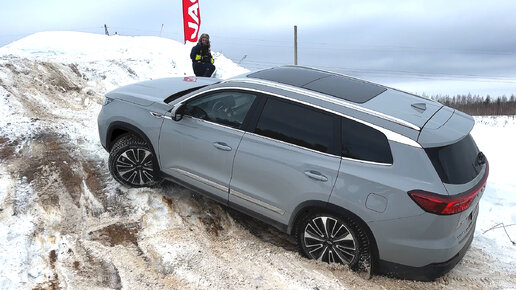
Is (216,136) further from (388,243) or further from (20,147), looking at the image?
(20,147)

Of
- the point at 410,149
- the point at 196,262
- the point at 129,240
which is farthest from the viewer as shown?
the point at 129,240

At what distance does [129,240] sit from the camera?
4043 millimetres

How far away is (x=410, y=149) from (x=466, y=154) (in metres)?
0.65

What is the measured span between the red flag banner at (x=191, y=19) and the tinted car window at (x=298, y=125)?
40.7ft

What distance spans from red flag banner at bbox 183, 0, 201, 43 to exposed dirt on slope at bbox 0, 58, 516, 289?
10.3m

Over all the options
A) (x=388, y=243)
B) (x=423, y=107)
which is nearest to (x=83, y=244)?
(x=388, y=243)

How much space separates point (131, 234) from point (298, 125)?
2.04 meters

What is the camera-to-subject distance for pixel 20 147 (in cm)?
574

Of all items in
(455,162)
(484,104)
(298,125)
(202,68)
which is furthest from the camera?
(484,104)

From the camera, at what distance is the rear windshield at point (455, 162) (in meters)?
3.25

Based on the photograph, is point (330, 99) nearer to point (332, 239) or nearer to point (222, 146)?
point (222, 146)

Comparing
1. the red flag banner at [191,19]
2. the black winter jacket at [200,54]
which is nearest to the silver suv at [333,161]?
the black winter jacket at [200,54]

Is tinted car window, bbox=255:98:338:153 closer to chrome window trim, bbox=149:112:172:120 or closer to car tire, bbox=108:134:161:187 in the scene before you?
chrome window trim, bbox=149:112:172:120

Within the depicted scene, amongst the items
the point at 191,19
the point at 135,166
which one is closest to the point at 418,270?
the point at 135,166
